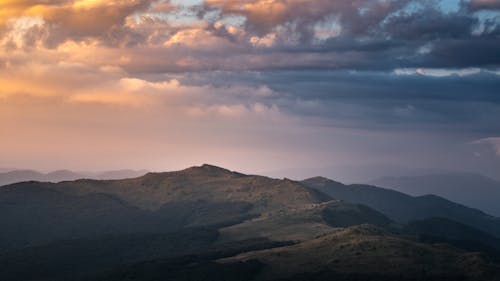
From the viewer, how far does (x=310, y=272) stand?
196250 mm

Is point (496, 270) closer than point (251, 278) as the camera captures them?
Yes

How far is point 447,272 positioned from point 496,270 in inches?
515

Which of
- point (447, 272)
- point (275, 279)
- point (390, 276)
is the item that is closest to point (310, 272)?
point (275, 279)

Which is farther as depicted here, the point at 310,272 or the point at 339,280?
the point at 310,272

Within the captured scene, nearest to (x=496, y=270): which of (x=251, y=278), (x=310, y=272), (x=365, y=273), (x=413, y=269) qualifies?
(x=413, y=269)

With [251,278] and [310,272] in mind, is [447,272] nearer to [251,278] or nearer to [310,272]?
[310,272]

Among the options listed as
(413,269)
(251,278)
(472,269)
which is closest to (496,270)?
(472,269)

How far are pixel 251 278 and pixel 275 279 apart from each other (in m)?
7.98

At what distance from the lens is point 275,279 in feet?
640

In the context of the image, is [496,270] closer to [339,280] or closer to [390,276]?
[390,276]

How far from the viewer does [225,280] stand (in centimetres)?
19888

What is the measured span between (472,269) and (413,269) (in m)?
15.7

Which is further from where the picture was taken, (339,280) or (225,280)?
(225,280)

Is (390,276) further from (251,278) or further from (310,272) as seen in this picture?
(251,278)
